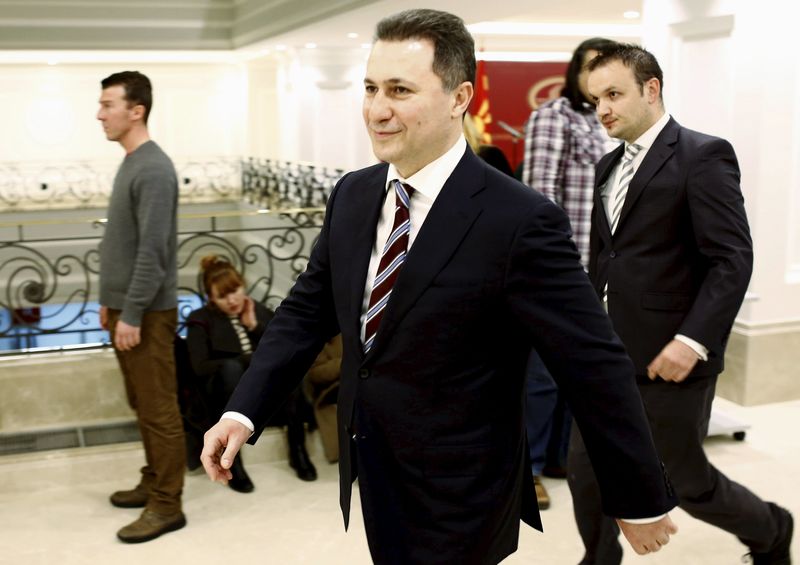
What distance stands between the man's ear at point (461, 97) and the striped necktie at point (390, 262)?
18 cm

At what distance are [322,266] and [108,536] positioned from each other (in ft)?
7.75

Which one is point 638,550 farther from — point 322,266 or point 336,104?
point 336,104

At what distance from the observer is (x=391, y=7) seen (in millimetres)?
9055

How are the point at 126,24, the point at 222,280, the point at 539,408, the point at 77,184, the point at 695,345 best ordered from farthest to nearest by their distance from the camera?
the point at 77,184, the point at 126,24, the point at 222,280, the point at 539,408, the point at 695,345

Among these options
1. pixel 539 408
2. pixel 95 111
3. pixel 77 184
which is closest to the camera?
pixel 539 408

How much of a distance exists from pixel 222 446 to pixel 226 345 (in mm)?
2693

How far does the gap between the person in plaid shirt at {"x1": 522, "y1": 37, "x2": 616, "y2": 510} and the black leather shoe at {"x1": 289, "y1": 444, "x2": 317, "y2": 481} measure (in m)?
1.05

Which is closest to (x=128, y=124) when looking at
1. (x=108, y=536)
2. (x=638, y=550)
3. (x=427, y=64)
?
(x=108, y=536)

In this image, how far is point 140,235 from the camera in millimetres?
3766

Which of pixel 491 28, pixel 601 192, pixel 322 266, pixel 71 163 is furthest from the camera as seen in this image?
pixel 71 163

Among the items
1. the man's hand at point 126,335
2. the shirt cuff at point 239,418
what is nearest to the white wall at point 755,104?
the man's hand at point 126,335

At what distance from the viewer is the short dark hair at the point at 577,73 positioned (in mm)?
4023

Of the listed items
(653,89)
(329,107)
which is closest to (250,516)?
(653,89)

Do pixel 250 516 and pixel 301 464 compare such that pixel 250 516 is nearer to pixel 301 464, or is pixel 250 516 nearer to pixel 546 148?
pixel 301 464
